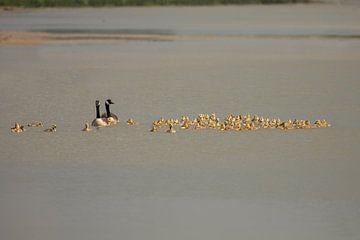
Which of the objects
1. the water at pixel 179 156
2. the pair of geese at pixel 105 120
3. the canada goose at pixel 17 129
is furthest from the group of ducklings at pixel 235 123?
the canada goose at pixel 17 129

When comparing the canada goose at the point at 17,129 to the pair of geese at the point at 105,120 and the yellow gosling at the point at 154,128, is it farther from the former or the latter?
the yellow gosling at the point at 154,128

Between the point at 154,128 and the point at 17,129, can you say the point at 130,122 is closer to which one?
the point at 154,128

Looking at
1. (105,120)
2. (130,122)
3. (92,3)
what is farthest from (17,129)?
(92,3)

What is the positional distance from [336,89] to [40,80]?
21.2ft

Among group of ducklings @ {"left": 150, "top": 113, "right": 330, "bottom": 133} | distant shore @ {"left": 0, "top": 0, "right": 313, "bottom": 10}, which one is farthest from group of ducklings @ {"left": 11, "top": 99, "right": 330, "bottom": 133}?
distant shore @ {"left": 0, "top": 0, "right": 313, "bottom": 10}

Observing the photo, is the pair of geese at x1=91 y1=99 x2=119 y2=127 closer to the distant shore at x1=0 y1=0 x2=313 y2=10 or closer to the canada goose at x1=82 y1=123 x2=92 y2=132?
the canada goose at x1=82 y1=123 x2=92 y2=132

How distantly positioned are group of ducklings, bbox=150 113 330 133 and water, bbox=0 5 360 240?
26 cm

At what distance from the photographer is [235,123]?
520 inches

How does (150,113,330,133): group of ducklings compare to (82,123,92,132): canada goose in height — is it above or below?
above

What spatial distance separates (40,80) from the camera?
799 inches

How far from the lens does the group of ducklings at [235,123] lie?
1316 centimetres

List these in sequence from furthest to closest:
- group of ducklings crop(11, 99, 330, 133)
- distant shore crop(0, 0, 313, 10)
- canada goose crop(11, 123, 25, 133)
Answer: distant shore crop(0, 0, 313, 10) → canada goose crop(11, 123, 25, 133) → group of ducklings crop(11, 99, 330, 133)

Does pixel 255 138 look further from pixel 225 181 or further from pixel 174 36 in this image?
pixel 174 36

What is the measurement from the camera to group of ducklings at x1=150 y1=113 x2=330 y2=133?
13.2 metres
